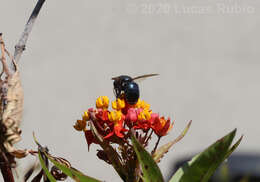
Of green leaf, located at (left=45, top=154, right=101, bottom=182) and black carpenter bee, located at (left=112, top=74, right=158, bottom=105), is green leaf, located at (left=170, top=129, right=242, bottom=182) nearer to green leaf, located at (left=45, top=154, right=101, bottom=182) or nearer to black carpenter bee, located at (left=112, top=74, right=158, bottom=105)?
green leaf, located at (left=45, top=154, right=101, bottom=182)

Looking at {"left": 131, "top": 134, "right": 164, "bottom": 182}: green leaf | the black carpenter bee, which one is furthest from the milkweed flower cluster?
{"left": 131, "top": 134, "right": 164, "bottom": 182}: green leaf

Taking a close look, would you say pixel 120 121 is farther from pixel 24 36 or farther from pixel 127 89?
pixel 24 36

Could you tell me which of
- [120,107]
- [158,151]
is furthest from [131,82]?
[158,151]

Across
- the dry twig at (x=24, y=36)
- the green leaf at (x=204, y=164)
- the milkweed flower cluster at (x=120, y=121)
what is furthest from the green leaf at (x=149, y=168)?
the dry twig at (x=24, y=36)

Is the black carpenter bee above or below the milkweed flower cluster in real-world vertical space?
above

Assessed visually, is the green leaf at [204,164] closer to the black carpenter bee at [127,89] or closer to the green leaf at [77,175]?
the green leaf at [77,175]

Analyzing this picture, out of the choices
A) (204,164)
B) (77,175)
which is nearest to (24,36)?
(77,175)

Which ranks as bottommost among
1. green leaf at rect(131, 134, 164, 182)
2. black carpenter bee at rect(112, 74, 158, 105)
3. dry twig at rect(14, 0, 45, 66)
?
green leaf at rect(131, 134, 164, 182)

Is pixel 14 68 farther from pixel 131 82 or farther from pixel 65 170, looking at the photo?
pixel 131 82
